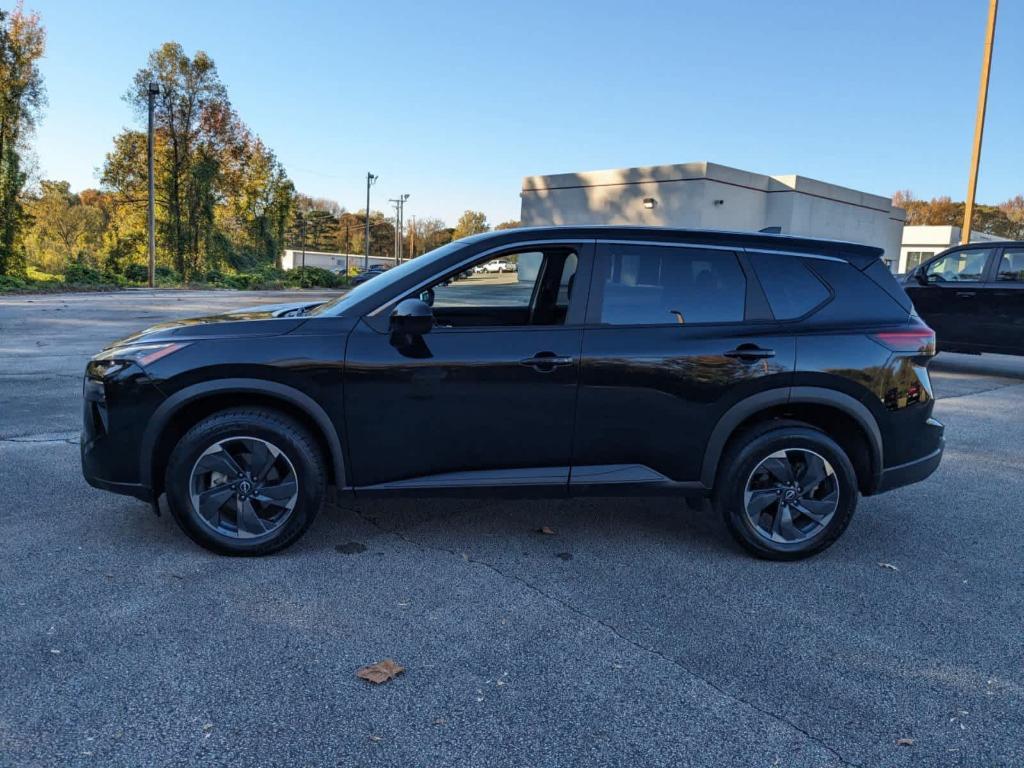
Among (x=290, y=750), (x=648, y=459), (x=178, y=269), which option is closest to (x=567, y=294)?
(x=648, y=459)

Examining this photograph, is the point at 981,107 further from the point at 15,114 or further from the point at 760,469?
the point at 15,114

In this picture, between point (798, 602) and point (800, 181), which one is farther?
point (800, 181)

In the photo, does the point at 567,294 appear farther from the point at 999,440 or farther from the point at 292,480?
the point at 999,440

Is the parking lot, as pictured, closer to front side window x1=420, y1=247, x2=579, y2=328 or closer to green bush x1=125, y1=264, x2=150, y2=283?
front side window x1=420, y1=247, x2=579, y2=328

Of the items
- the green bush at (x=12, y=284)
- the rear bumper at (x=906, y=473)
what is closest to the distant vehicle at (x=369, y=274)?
the rear bumper at (x=906, y=473)

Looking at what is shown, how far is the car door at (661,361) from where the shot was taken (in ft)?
12.9

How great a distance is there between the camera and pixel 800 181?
32.7 m

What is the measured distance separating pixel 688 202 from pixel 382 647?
96.0 ft

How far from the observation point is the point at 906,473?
421cm

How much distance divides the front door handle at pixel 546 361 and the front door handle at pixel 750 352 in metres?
0.87

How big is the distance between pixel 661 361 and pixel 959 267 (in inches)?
370

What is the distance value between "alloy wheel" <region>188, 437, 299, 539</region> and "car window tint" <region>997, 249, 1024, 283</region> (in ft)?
35.0

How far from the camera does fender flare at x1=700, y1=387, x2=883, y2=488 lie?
13.2 feet

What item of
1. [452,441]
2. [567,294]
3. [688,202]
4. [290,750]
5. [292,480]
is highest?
[688,202]
